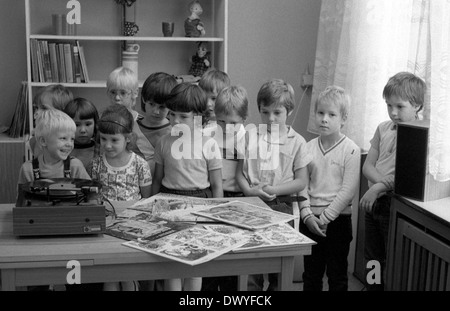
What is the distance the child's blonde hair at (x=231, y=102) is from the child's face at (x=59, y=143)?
2.05 feet

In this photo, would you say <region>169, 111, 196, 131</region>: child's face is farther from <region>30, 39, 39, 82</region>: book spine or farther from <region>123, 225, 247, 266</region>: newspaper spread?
<region>30, 39, 39, 82</region>: book spine

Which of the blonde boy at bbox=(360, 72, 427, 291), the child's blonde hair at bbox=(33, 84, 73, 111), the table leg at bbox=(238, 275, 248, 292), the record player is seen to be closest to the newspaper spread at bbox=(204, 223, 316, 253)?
the record player

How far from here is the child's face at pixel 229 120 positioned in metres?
2.70

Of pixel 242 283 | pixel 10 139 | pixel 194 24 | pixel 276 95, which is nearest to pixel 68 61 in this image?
pixel 10 139

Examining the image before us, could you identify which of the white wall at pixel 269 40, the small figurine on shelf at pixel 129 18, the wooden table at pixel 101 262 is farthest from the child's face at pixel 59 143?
the white wall at pixel 269 40

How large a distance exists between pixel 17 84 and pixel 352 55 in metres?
2.09

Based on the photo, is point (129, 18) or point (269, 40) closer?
point (129, 18)

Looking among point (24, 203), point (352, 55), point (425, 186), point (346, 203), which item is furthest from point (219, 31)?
point (24, 203)

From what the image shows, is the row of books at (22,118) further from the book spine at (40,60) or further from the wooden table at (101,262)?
the wooden table at (101,262)

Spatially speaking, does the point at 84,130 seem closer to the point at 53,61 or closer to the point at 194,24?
the point at 53,61

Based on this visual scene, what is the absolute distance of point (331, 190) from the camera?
9.14 feet

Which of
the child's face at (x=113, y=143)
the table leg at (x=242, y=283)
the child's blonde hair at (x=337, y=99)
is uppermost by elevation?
the child's blonde hair at (x=337, y=99)

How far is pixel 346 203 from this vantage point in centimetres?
275

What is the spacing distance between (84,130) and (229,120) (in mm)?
608
